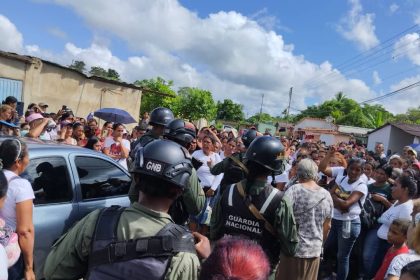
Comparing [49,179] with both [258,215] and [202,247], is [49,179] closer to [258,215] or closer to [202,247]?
[258,215]

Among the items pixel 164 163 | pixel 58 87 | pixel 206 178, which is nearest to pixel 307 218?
pixel 206 178

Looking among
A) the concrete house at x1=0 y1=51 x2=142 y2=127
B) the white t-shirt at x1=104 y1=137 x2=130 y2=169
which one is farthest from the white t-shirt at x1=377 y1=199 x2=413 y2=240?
the concrete house at x1=0 y1=51 x2=142 y2=127

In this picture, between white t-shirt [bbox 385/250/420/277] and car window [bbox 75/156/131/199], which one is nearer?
white t-shirt [bbox 385/250/420/277]

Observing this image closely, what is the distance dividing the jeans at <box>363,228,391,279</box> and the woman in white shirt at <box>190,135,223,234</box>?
2.17 meters

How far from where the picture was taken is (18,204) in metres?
2.71

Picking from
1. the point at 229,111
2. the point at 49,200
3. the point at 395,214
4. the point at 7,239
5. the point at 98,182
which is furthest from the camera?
the point at 229,111

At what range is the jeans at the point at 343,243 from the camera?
15.9 ft

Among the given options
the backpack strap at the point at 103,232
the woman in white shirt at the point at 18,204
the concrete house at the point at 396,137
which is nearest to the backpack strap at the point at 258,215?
the backpack strap at the point at 103,232

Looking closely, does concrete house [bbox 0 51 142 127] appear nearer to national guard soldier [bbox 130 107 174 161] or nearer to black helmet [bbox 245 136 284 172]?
national guard soldier [bbox 130 107 174 161]

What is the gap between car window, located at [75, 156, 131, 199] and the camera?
390 centimetres

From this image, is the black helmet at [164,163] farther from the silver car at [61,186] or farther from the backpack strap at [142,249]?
the silver car at [61,186]

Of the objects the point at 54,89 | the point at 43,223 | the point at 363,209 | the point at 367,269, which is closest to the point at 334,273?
the point at 367,269

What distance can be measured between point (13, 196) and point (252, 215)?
5.76 ft

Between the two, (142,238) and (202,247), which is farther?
(202,247)
